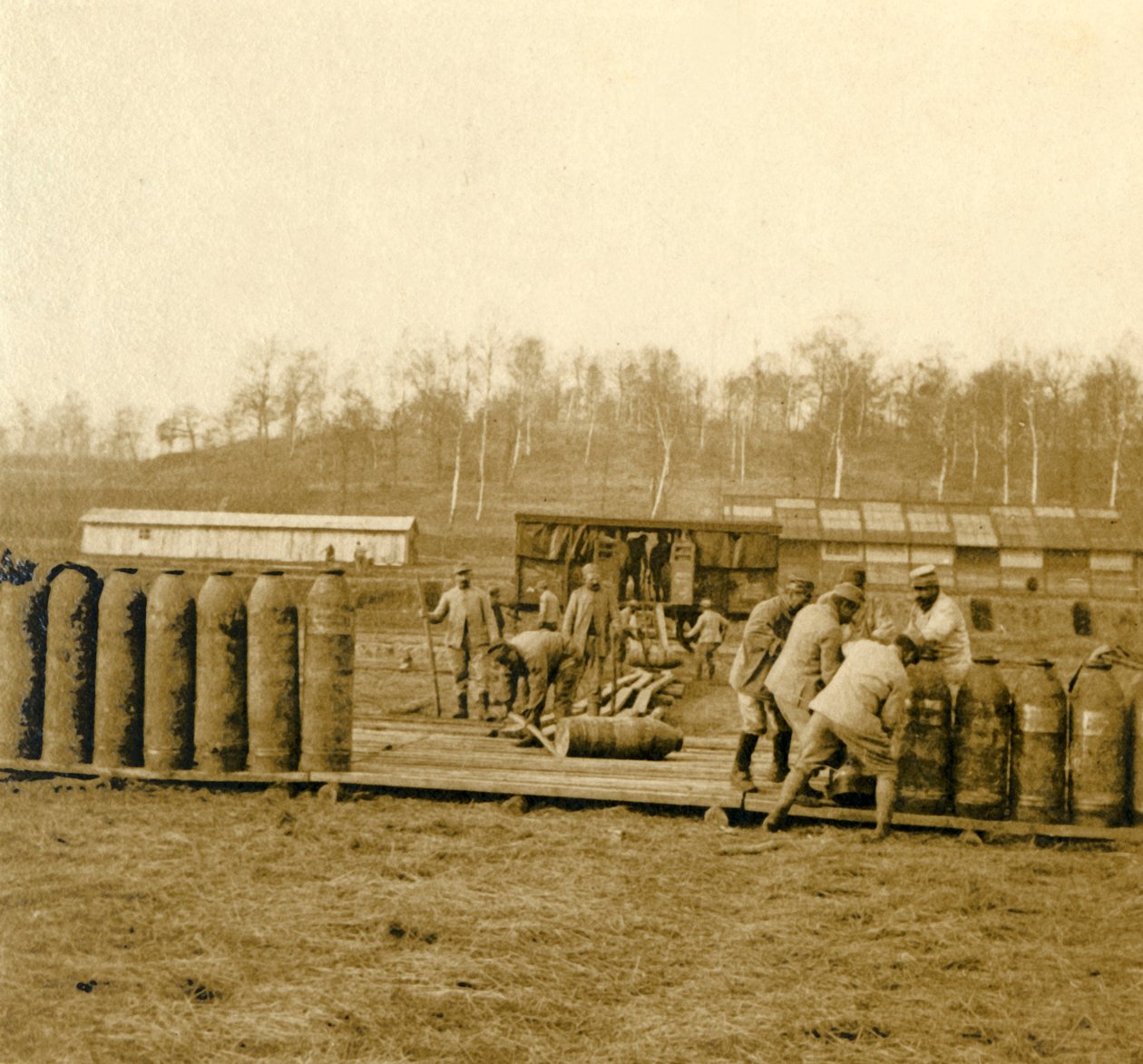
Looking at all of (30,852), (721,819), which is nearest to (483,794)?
(721,819)

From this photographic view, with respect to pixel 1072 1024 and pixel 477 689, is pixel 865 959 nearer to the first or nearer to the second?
pixel 1072 1024

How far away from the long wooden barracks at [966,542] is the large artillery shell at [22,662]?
23954mm

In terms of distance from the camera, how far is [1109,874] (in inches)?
259

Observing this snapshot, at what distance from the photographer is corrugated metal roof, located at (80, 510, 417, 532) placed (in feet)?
107

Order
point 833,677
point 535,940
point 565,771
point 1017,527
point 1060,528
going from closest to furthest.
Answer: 1. point 535,940
2. point 833,677
3. point 565,771
4. point 1060,528
5. point 1017,527

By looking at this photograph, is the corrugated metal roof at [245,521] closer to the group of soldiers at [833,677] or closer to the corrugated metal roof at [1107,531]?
the corrugated metal roof at [1107,531]

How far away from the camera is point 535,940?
210 inches

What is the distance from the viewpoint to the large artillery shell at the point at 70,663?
26.2 ft

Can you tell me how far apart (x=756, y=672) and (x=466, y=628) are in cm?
505

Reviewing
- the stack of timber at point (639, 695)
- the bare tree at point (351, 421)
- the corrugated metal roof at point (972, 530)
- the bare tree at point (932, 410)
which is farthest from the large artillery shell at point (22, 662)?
the bare tree at point (932, 410)

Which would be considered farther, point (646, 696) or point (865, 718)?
point (646, 696)

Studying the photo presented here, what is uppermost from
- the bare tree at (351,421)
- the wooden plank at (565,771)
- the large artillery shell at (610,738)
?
the bare tree at (351,421)

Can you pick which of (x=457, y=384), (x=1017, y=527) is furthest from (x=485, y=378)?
(x=1017, y=527)

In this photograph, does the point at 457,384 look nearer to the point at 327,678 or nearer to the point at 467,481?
the point at 467,481
